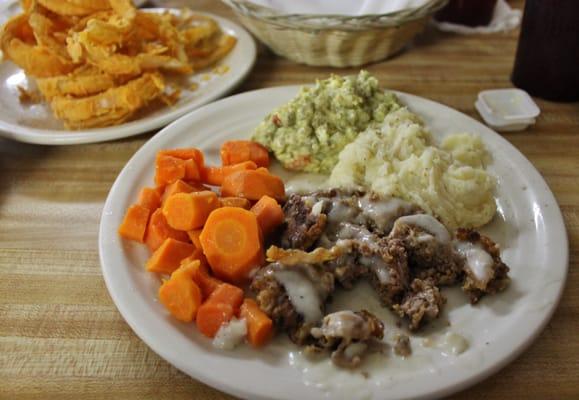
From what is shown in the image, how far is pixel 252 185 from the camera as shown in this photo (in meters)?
1.89

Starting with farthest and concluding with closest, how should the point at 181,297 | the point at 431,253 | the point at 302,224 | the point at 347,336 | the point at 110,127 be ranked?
the point at 110,127
the point at 302,224
the point at 431,253
the point at 181,297
the point at 347,336

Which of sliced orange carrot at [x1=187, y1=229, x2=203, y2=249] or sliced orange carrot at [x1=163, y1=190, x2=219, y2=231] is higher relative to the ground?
sliced orange carrot at [x1=163, y1=190, x2=219, y2=231]

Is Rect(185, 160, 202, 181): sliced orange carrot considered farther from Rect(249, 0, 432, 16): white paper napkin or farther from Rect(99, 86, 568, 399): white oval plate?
Rect(249, 0, 432, 16): white paper napkin

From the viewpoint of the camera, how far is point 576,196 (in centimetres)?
214

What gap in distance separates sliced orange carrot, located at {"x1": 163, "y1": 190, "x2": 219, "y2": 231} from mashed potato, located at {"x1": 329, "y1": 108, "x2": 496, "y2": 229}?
0.49m

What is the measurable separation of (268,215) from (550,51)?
158cm

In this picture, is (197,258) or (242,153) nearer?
(197,258)

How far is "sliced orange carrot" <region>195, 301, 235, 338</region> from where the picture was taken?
4.99ft

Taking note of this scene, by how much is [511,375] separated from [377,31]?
A: 5.60 ft

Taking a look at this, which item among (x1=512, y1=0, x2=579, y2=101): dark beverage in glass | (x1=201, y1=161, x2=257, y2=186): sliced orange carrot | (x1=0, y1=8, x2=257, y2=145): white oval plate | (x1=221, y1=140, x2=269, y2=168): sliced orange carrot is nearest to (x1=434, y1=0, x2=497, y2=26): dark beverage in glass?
(x1=512, y1=0, x2=579, y2=101): dark beverage in glass

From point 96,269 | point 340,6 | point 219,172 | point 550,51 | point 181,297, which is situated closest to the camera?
point 181,297

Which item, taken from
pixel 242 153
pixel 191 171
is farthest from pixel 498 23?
pixel 191 171

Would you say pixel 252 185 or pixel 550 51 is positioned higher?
pixel 550 51

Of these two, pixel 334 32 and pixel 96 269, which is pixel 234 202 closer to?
pixel 96 269
